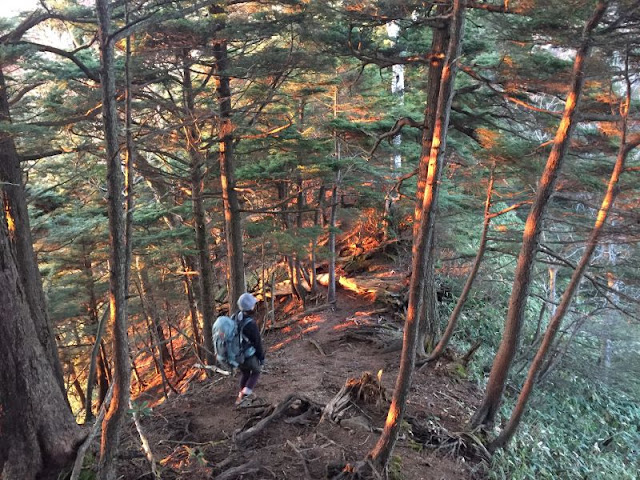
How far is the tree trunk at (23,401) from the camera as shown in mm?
3697

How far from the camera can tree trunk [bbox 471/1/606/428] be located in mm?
5787

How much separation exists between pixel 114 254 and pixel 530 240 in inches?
227

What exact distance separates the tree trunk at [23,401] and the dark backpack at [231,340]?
2.45m

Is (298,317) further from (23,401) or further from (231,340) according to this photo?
(23,401)

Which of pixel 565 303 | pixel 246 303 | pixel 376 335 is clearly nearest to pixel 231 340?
pixel 246 303

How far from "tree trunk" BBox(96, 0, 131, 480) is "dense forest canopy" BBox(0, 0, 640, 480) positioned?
0.02 metres

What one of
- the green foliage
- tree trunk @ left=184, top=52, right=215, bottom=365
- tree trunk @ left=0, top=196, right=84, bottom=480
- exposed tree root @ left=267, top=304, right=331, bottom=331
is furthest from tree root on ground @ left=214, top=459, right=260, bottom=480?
exposed tree root @ left=267, top=304, right=331, bottom=331

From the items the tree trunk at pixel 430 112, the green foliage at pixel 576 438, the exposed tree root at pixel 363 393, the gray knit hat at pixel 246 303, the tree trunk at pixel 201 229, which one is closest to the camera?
the gray knit hat at pixel 246 303

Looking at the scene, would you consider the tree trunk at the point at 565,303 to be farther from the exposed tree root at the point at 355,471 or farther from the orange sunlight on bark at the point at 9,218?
the orange sunlight on bark at the point at 9,218

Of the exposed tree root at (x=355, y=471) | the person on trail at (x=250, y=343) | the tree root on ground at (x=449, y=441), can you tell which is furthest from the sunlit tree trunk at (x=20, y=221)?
the tree root on ground at (x=449, y=441)

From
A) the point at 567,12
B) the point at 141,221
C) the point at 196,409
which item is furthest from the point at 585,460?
the point at 141,221

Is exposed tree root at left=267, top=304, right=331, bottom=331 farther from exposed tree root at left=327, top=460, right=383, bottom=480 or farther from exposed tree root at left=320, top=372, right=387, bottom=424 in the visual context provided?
exposed tree root at left=327, top=460, right=383, bottom=480

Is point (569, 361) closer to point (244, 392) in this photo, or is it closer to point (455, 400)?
point (455, 400)

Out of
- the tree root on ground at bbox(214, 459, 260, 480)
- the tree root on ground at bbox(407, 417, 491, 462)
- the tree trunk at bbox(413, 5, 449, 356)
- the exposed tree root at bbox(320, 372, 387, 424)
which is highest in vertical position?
the tree trunk at bbox(413, 5, 449, 356)
